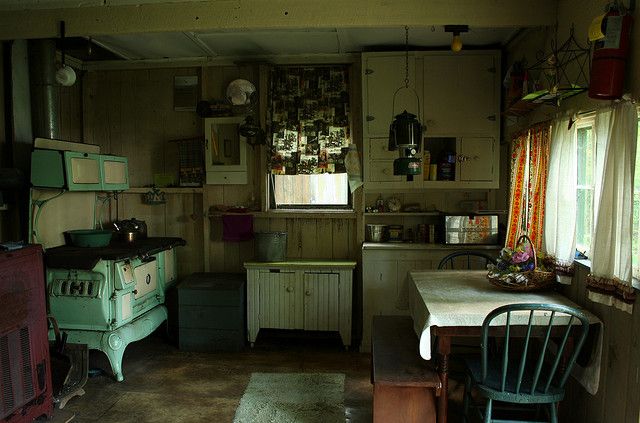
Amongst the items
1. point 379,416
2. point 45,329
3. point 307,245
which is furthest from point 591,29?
point 45,329

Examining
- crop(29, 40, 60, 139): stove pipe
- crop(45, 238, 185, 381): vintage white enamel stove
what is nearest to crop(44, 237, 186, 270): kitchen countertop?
crop(45, 238, 185, 381): vintage white enamel stove

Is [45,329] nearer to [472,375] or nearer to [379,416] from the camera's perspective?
[379,416]

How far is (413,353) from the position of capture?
286 cm

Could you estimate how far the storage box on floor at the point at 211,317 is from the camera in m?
4.24

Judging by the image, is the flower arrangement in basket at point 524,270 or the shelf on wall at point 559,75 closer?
the shelf on wall at point 559,75

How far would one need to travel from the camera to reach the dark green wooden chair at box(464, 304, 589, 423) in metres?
2.31

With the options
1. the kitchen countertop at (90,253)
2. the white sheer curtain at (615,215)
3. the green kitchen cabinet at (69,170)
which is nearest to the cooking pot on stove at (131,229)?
the kitchen countertop at (90,253)

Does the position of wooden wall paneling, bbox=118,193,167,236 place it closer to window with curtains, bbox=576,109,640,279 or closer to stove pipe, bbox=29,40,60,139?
stove pipe, bbox=29,40,60,139

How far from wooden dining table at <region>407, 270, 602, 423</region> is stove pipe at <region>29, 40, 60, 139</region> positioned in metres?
3.08

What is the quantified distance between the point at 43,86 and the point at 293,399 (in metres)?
3.04

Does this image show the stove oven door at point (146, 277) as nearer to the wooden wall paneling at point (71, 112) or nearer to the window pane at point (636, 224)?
the wooden wall paneling at point (71, 112)

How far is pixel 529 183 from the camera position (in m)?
3.28

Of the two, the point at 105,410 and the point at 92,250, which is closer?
the point at 105,410

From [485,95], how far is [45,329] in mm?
3685
